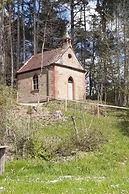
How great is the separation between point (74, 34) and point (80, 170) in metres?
33.8

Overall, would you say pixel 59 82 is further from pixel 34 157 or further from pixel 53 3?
pixel 34 157

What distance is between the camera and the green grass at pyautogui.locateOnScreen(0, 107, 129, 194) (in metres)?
7.23

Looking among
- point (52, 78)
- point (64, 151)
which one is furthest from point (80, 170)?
point (52, 78)

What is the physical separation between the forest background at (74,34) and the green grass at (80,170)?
1169 cm

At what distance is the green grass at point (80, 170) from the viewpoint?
23.7 feet

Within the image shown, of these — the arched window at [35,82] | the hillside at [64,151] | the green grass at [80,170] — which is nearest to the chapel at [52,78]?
the arched window at [35,82]

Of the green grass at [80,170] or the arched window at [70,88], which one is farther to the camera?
the arched window at [70,88]

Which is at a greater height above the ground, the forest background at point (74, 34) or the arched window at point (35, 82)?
the forest background at point (74, 34)

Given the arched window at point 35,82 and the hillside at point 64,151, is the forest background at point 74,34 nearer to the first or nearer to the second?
the arched window at point 35,82

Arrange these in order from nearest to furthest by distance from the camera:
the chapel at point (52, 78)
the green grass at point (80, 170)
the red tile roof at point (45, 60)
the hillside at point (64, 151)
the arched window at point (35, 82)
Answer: the green grass at point (80, 170) → the hillside at point (64, 151) → the chapel at point (52, 78) → the red tile roof at point (45, 60) → the arched window at point (35, 82)

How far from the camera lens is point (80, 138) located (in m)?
16.2

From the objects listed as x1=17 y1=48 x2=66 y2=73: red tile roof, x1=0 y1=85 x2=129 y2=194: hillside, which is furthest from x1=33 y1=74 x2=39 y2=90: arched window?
x1=0 y1=85 x2=129 y2=194: hillside

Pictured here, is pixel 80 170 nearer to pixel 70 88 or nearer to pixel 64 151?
pixel 64 151

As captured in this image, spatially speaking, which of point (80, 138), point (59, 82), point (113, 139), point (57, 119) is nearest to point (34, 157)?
point (80, 138)
